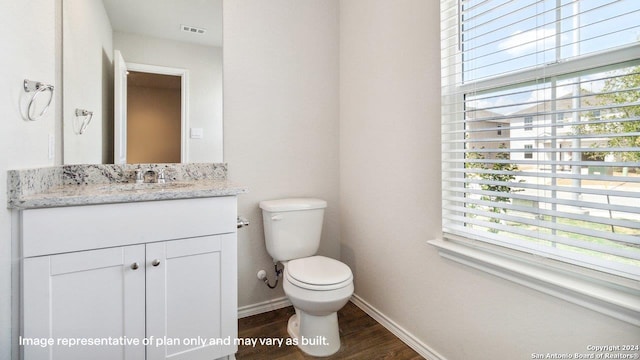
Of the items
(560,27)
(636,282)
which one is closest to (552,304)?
(636,282)

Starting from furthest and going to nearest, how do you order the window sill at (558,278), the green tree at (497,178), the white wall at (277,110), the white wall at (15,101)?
the white wall at (277,110) < the green tree at (497,178) < the white wall at (15,101) < the window sill at (558,278)

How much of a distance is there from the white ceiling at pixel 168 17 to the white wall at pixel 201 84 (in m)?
0.05

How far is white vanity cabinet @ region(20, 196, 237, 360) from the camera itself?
1.12m

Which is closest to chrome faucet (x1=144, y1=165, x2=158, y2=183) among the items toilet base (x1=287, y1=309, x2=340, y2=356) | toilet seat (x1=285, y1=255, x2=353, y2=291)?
toilet seat (x1=285, y1=255, x2=353, y2=291)

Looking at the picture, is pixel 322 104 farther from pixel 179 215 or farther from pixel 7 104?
pixel 7 104

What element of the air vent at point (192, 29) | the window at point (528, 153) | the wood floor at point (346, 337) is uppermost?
the air vent at point (192, 29)

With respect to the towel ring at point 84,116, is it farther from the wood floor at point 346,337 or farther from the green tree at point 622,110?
the green tree at point 622,110

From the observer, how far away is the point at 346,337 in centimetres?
178

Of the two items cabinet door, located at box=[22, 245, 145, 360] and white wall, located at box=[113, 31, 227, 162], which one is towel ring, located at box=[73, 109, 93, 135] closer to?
white wall, located at box=[113, 31, 227, 162]

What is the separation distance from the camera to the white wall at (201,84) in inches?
70.3

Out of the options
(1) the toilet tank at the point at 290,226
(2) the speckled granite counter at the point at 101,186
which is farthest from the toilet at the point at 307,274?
(2) the speckled granite counter at the point at 101,186

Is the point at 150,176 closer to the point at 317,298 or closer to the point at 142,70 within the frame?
the point at 142,70

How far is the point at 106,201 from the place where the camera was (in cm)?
119

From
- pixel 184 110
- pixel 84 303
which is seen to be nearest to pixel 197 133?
pixel 184 110
